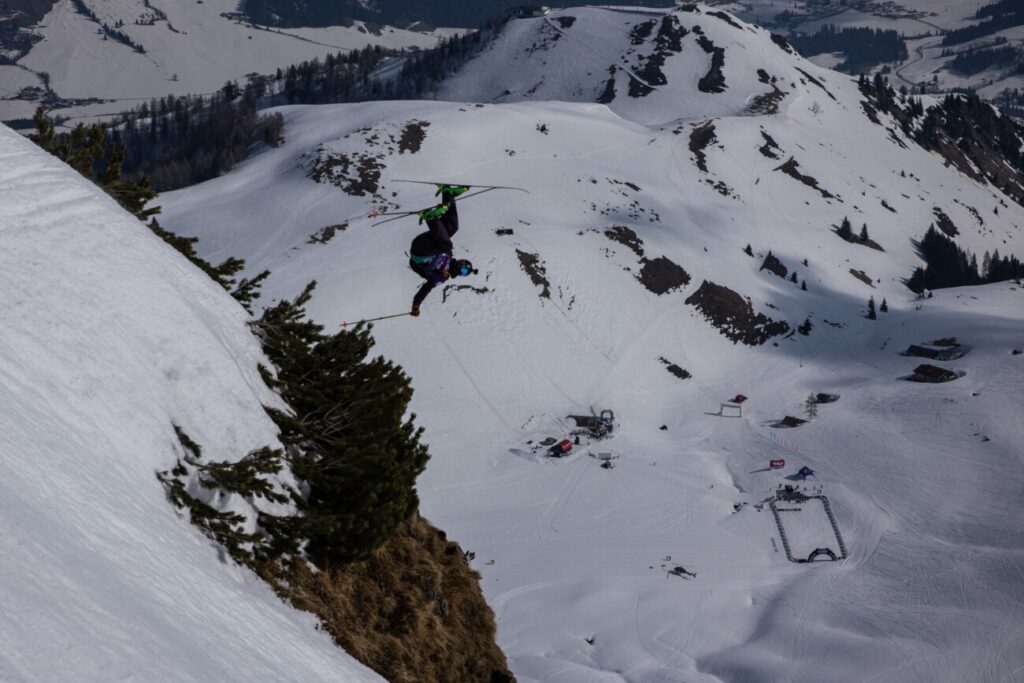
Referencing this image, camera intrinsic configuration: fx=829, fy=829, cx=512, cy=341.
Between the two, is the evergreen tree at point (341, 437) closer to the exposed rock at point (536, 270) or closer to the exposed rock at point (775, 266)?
the exposed rock at point (536, 270)

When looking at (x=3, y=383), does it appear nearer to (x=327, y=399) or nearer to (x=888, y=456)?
(x=327, y=399)

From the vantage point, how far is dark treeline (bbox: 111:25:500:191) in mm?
121125

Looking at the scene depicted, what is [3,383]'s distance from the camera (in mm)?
10789

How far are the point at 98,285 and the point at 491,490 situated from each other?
4741 cm

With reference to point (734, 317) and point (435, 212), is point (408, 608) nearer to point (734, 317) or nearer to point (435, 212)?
point (435, 212)

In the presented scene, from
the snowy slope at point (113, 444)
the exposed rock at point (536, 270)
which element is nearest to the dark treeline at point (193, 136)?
the exposed rock at point (536, 270)

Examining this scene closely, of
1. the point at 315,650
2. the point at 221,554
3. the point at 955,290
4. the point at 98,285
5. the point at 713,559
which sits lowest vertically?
the point at 955,290

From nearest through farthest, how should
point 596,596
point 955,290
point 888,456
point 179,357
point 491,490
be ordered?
point 179,357, point 596,596, point 491,490, point 888,456, point 955,290

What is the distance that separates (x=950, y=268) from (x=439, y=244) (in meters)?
122

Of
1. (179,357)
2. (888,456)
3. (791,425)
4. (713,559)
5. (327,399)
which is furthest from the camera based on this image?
(791,425)

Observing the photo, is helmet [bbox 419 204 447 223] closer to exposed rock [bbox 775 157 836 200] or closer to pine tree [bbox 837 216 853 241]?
pine tree [bbox 837 216 853 241]

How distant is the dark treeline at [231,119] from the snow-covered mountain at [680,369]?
30.3ft

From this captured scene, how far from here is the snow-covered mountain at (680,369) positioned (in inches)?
1781

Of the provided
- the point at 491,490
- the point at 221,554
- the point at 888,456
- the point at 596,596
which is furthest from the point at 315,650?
the point at 888,456
